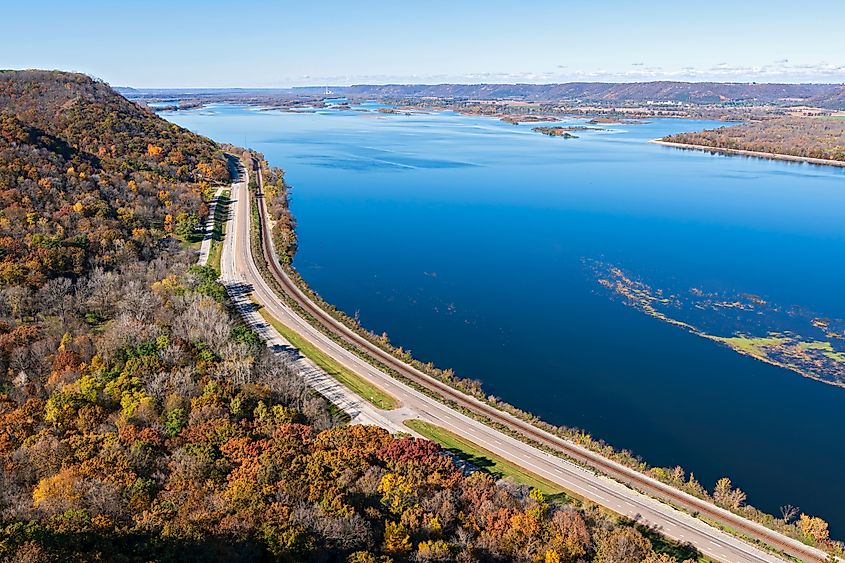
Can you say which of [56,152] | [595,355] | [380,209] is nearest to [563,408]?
[595,355]

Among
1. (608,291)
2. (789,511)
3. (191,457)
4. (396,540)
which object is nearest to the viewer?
(396,540)

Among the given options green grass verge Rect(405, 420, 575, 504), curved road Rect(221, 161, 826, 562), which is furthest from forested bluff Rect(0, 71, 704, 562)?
curved road Rect(221, 161, 826, 562)

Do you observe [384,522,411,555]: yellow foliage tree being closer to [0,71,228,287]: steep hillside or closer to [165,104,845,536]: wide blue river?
[165,104,845,536]: wide blue river

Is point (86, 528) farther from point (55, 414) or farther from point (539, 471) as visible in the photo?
point (539, 471)

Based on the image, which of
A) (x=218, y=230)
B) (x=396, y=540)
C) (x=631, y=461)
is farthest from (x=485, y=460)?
(x=218, y=230)

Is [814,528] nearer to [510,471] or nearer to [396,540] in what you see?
[510,471]

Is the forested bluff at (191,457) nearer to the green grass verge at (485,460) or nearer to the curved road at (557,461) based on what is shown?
the green grass verge at (485,460)
